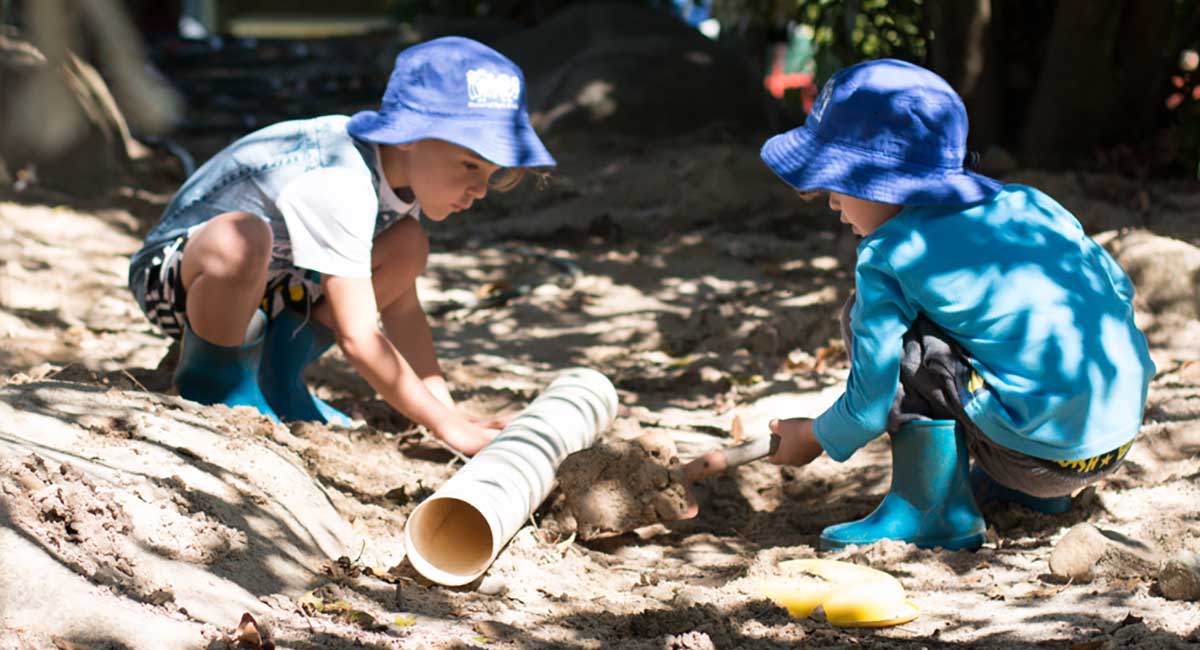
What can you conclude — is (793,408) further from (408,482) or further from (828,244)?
(828,244)

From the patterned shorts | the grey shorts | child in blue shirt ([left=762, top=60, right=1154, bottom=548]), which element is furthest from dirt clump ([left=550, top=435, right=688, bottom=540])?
the patterned shorts

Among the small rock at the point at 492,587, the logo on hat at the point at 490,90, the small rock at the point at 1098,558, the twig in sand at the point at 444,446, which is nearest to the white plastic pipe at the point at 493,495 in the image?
the small rock at the point at 492,587

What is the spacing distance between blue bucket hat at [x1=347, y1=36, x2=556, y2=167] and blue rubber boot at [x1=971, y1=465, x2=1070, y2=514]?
4.19 feet

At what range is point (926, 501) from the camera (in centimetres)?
274

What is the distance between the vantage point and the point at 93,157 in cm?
677

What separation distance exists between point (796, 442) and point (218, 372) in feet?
4.69

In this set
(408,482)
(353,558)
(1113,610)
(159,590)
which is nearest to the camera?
(159,590)

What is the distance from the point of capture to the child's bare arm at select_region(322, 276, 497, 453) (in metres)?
3.06

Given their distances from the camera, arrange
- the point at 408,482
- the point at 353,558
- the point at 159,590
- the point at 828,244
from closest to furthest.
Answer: the point at 159,590 → the point at 353,558 → the point at 408,482 → the point at 828,244

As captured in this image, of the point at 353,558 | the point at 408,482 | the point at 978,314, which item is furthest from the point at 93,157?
the point at 978,314

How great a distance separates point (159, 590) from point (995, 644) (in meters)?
1.38


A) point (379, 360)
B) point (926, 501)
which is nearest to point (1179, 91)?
point (926, 501)

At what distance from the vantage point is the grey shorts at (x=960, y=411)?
2.65m

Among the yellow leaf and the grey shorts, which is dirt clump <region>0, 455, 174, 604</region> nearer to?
the yellow leaf
